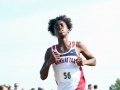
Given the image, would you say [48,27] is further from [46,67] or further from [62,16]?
[46,67]

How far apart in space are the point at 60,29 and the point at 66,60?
57 centimetres

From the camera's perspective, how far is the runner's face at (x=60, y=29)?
28.1 ft

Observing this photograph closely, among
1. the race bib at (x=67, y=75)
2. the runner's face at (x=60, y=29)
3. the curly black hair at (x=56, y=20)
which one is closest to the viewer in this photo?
the race bib at (x=67, y=75)

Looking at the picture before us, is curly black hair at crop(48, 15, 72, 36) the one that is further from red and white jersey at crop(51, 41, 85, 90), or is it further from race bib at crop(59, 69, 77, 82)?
race bib at crop(59, 69, 77, 82)

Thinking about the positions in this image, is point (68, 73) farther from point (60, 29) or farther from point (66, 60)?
point (60, 29)

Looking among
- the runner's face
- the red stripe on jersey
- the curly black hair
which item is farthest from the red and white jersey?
the curly black hair

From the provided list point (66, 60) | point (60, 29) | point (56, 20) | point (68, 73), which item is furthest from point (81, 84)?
point (56, 20)

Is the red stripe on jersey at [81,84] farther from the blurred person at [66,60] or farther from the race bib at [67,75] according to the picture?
the race bib at [67,75]

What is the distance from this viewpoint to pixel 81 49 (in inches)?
345

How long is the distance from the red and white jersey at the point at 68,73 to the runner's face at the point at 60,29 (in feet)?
1.19

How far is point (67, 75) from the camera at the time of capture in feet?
27.6

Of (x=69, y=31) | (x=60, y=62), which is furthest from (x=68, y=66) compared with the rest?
(x=69, y=31)

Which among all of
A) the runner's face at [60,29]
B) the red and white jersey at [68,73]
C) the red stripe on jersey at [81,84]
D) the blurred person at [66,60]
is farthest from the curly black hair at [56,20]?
the red stripe on jersey at [81,84]

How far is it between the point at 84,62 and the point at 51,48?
0.71 meters
